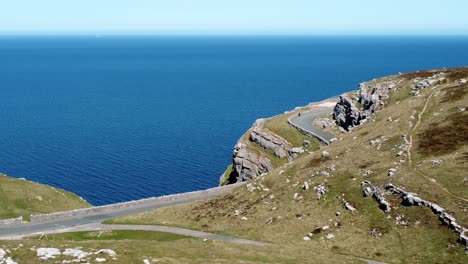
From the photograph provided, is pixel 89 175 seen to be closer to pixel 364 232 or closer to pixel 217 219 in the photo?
pixel 217 219

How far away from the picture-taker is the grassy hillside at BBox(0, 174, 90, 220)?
3228 inches

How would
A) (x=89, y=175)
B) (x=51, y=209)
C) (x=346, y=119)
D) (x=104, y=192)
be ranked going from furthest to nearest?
1. (x=89, y=175)
2. (x=104, y=192)
3. (x=346, y=119)
4. (x=51, y=209)

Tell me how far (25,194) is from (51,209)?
6.18 metres

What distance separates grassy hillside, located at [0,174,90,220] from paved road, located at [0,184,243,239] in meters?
8.92

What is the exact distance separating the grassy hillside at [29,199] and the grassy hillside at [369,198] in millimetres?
20244

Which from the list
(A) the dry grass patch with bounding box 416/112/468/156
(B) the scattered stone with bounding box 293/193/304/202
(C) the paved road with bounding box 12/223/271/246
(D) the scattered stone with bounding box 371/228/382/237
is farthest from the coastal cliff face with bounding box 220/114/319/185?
A: (D) the scattered stone with bounding box 371/228/382/237

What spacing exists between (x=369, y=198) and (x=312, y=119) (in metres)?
68.0

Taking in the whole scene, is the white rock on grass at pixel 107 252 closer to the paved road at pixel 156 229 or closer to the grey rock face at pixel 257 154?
the paved road at pixel 156 229

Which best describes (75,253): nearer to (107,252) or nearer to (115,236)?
(107,252)

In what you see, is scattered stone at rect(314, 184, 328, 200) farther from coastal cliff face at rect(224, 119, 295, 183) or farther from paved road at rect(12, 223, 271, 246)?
coastal cliff face at rect(224, 119, 295, 183)

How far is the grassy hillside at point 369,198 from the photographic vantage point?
52562 mm

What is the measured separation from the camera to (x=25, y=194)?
292 ft

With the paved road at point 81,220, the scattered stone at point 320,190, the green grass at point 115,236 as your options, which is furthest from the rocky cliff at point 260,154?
the green grass at point 115,236

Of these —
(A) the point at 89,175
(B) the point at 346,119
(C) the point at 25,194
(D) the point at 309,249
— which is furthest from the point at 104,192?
(D) the point at 309,249
